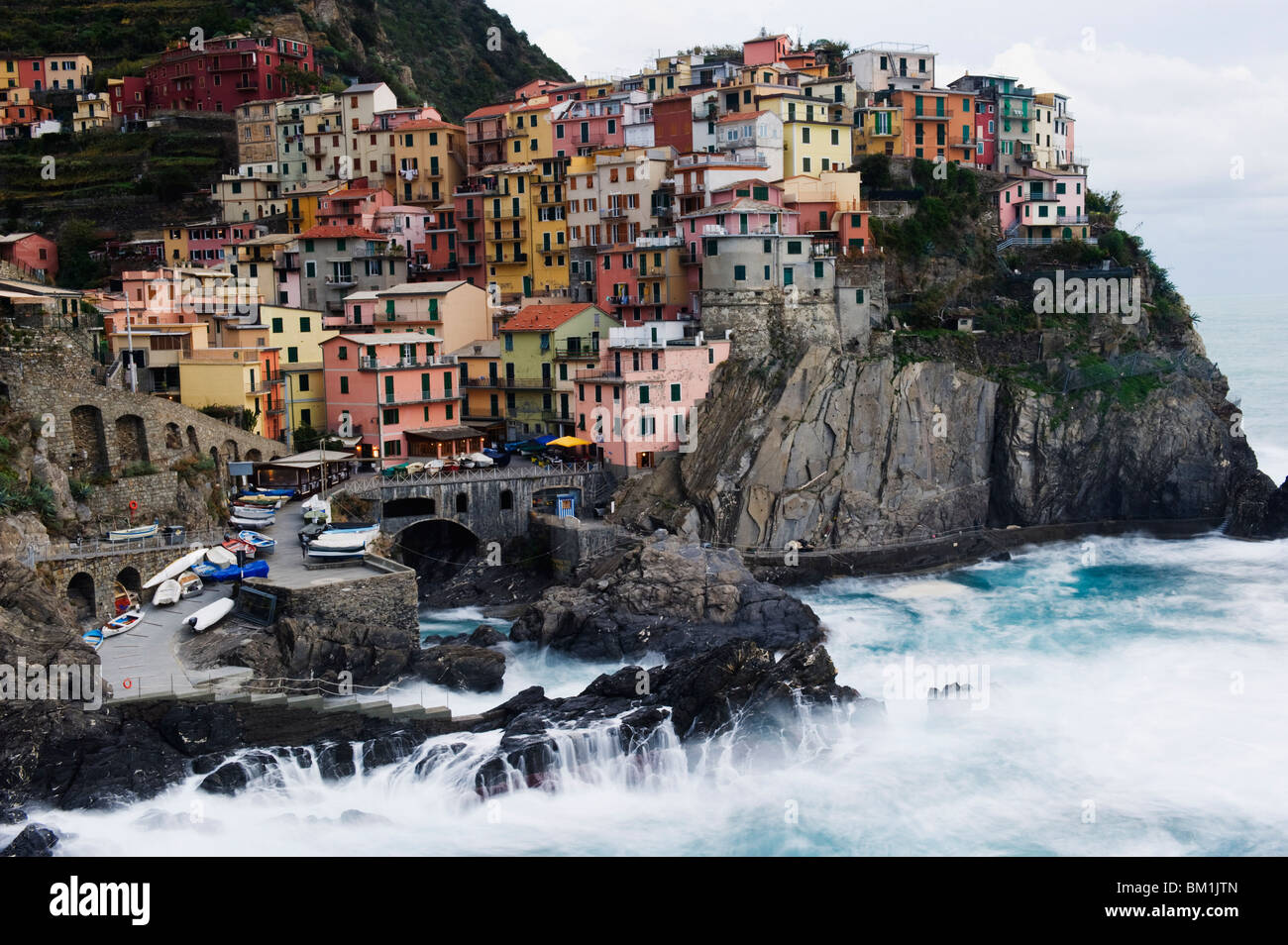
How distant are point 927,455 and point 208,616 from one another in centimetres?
2919

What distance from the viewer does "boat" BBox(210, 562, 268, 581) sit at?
43281mm

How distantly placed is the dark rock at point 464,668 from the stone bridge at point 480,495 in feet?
34.3

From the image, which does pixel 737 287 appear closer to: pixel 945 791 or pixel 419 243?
pixel 419 243

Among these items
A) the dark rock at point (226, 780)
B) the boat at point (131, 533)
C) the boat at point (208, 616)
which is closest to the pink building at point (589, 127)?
the boat at point (131, 533)

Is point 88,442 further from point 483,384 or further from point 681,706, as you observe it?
point 681,706

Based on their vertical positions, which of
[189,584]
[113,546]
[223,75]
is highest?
[223,75]

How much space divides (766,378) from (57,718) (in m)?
31.2

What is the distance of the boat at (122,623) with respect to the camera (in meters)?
40.2

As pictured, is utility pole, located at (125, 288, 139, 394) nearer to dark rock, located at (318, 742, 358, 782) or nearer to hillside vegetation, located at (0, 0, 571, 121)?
dark rock, located at (318, 742, 358, 782)

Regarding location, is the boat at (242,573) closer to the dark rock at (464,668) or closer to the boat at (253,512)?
the boat at (253,512)

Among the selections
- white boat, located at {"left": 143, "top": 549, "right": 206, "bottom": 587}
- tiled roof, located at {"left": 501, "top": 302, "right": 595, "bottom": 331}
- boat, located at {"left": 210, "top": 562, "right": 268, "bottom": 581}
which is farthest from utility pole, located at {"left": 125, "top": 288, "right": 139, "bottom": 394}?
tiled roof, located at {"left": 501, "top": 302, "right": 595, "bottom": 331}

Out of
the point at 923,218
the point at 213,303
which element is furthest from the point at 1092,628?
the point at 213,303

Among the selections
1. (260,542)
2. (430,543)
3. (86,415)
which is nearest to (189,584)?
(260,542)

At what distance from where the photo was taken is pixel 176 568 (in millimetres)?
43281
